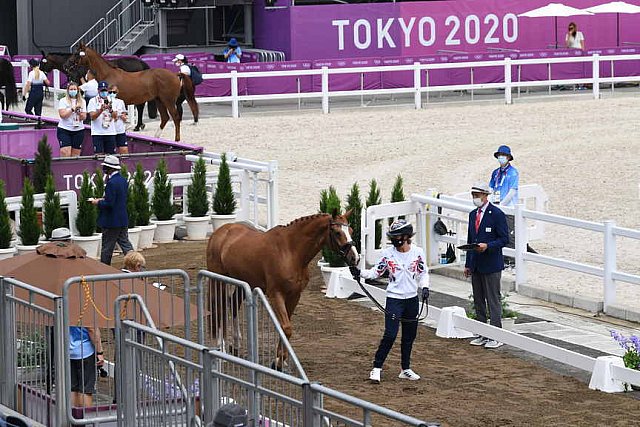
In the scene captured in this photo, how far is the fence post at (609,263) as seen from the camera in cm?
1708

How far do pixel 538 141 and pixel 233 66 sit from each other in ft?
29.5

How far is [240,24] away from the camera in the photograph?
47.0 m

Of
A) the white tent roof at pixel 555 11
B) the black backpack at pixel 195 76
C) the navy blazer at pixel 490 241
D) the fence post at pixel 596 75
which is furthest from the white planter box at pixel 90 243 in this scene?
the white tent roof at pixel 555 11

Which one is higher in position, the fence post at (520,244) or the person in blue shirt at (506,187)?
the person in blue shirt at (506,187)

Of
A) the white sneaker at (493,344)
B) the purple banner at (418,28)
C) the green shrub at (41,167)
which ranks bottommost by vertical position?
the white sneaker at (493,344)

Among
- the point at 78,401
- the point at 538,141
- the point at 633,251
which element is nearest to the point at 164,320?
the point at 78,401

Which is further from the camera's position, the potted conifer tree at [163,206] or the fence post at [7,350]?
the potted conifer tree at [163,206]

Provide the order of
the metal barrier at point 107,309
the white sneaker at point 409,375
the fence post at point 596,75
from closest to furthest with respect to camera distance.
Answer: the metal barrier at point 107,309
the white sneaker at point 409,375
the fence post at point 596,75

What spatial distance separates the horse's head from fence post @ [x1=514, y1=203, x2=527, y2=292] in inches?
177

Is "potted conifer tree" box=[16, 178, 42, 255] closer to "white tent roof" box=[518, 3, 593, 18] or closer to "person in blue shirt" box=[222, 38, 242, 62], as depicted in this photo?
"person in blue shirt" box=[222, 38, 242, 62]

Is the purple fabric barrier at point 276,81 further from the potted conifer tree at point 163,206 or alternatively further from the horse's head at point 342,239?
the horse's head at point 342,239

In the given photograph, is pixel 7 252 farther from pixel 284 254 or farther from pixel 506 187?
pixel 284 254

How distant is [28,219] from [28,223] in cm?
7

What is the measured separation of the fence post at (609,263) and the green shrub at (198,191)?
7450mm
